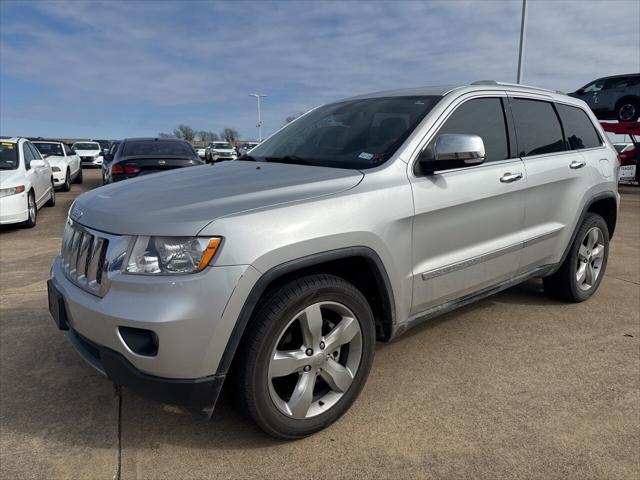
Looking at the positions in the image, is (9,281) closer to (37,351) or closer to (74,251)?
(37,351)

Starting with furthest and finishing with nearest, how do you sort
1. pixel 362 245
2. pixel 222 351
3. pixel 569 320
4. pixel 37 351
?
1. pixel 569 320
2. pixel 37 351
3. pixel 362 245
4. pixel 222 351

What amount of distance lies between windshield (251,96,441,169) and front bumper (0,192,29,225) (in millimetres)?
5807

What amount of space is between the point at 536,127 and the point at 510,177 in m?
0.72

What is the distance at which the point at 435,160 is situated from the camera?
2748 millimetres

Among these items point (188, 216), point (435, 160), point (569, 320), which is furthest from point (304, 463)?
point (569, 320)

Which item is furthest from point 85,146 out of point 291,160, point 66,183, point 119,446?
point 119,446

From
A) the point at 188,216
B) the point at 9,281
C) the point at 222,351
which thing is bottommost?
the point at 9,281

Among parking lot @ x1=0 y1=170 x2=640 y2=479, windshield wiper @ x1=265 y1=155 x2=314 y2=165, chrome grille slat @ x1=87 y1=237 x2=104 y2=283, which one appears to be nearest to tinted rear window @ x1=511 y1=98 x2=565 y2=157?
parking lot @ x1=0 y1=170 x2=640 y2=479

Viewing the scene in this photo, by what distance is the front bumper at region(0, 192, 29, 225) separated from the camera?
7.62 m

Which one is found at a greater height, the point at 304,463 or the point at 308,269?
the point at 308,269

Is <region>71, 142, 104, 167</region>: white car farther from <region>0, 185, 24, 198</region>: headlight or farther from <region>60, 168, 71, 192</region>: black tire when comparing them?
<region>0, 185, 24, 198</region>: headlight

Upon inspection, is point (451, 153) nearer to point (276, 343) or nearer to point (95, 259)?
point (276, 343)

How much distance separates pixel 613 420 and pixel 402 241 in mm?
1492

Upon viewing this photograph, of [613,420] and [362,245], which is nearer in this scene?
[362,245]
